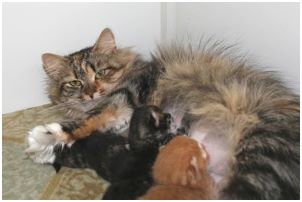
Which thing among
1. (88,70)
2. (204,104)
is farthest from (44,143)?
(204,104)

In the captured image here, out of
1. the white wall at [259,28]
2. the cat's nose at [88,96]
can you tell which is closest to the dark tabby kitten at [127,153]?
the cat's nose at [88,96]

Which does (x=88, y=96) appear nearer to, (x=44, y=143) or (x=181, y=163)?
(x=44, y=143)

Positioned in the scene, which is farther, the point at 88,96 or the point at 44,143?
the point at 88,96

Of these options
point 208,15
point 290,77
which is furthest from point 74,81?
point 290,77

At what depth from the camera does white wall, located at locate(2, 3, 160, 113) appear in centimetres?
227

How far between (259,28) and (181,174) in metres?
0.97

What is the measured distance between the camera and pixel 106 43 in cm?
233

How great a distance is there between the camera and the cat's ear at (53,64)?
2.28m

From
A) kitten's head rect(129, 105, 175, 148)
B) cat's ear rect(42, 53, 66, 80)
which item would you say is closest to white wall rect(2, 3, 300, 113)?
cat's ear rect(42, 53, 66, 80)

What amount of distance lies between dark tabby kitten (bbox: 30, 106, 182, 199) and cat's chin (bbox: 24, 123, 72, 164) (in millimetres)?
34

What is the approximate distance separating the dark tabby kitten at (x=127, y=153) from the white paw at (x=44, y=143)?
0.04 m

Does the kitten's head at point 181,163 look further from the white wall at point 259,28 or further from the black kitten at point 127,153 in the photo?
the white wall at point 259,28

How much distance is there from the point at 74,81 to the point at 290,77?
43.2 inches

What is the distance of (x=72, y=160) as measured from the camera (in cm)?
194
